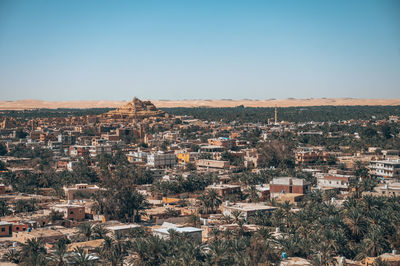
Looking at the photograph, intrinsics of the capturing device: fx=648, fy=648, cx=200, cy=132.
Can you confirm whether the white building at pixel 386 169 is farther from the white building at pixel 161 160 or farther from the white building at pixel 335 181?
the white building at pixel 161 160

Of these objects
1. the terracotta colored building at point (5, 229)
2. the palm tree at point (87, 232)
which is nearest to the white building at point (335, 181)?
Answer: the palm tree at point (87, 232)

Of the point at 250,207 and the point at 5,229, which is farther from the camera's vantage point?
the point at 250,207

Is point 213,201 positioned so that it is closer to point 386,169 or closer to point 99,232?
point 99,232

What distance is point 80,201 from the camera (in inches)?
2153

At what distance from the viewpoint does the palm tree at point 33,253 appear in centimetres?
3091

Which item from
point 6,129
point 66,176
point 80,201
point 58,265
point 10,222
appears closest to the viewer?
point 58,265

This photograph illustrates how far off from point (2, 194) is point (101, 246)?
2751 centimetres

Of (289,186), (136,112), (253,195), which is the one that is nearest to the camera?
(253,195)

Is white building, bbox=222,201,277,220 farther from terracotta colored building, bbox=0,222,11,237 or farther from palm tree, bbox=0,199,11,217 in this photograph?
palm tree, bbox=0,199,11,217

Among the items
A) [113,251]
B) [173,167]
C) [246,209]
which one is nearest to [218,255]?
[113,251]

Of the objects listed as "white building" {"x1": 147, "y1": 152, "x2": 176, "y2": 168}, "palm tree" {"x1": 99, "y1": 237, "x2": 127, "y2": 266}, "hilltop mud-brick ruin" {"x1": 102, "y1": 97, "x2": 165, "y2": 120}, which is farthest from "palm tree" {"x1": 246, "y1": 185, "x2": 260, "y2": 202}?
"hilltop mud-brick ruin" {"x1": 102, "y1": 97, "x2": 165, "y2": 120}

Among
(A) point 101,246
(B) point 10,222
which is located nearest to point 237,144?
(B) point 10,222

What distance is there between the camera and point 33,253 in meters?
33.3

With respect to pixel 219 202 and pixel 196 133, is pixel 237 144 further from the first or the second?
pixel 219 202
